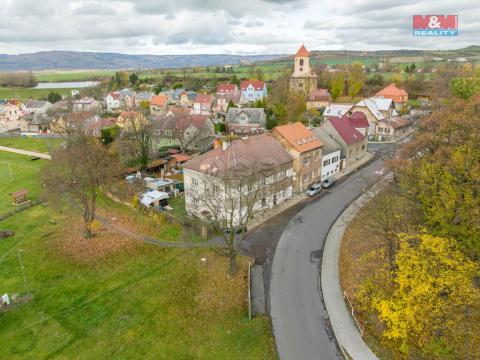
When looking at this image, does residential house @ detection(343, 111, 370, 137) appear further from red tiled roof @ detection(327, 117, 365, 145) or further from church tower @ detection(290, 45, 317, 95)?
church tower @ detection(290, 45, 317, 95)

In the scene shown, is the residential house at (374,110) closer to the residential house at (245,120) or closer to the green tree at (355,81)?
the residential house at (245,120)

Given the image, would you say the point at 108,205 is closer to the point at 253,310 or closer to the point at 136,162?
the point at 136,162

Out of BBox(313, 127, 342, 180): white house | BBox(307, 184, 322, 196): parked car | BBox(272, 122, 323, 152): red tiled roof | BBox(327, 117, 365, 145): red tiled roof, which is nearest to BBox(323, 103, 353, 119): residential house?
BBox(327, 117, 365, 145): red tiled roof

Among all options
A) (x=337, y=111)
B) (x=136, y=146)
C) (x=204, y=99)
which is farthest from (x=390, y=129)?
(x=204, y=99)

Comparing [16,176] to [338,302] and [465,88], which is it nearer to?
[338,302]

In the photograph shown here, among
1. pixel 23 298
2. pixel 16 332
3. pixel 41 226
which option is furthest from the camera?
pixel 41 226

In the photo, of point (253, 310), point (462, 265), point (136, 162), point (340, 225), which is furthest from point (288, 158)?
point (136, 162)

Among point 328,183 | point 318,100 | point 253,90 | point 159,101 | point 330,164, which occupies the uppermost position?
point 253,90
